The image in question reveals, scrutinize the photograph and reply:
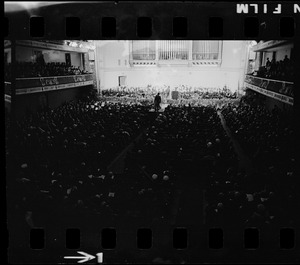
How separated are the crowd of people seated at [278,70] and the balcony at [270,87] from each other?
20cm

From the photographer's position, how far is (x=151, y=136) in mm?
13766

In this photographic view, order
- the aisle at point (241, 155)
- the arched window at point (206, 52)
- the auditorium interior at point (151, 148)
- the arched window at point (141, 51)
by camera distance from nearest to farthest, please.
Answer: the auditorium interior at point (151, 148) → the aisle at point (241, 155) → the arched window at point (141, 51) → the arched window at point (206, 52)

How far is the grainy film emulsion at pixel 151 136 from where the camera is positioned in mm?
9680

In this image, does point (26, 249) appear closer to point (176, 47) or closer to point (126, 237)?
point (126, 237)

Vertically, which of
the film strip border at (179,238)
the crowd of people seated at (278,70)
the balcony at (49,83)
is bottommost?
the film strip border at (179,238)

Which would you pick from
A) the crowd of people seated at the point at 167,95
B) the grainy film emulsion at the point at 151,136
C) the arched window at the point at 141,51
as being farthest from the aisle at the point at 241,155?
the arched window at the point at 141,51

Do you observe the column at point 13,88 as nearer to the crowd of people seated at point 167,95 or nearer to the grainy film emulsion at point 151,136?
the grainy film emulsion at point 151,136

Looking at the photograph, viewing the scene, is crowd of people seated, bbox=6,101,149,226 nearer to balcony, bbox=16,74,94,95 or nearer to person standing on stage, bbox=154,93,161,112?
person standing on stage, bbox=154,93,161,112

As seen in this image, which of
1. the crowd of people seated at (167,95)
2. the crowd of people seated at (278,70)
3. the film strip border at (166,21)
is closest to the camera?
the film strip border at (166,21)

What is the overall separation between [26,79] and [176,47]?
6.40 meters

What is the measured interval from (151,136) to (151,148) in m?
0.85

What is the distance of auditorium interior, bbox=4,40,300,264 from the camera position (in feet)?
33.3

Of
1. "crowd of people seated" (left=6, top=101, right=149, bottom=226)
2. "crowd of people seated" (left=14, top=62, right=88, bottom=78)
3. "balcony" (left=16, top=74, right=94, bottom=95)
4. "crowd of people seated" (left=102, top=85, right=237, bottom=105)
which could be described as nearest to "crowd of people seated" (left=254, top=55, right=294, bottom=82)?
"crowd of people seated" (left=102, top=85, right=237, bottom=105)

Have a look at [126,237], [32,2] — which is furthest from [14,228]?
[32,2]
